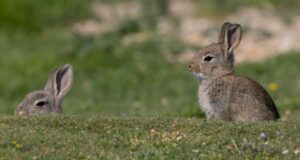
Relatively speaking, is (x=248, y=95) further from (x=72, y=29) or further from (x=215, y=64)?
(x=72, y=29)

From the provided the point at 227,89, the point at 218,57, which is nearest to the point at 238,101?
the point at 227,89

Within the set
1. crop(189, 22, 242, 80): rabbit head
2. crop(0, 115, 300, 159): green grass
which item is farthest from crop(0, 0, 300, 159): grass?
crop(189, 22, 242, 80): rabbit head

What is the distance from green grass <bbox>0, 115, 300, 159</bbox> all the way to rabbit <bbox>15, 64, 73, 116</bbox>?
275 cm

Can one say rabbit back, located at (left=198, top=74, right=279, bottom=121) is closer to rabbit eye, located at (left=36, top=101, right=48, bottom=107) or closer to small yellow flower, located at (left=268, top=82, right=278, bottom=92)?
rabbit eye, located at (left=36, top=101, right=48, bottom=107)

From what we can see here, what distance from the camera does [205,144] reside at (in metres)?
8.64

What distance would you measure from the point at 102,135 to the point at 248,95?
84.8 inches

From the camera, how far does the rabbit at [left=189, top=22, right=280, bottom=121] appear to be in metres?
10.5

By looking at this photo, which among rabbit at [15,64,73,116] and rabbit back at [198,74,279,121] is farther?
rabbit at [15,64,73,116]

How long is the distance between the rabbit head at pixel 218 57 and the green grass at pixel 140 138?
191 centimetres

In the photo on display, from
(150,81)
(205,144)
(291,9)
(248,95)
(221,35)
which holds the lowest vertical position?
(205,144)

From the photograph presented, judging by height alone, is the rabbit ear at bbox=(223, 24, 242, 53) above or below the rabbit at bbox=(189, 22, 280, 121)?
above

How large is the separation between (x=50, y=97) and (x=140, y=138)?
3888 millimetres

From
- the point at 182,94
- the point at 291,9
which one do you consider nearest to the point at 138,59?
the point at 182,94

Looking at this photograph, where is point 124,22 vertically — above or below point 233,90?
above
